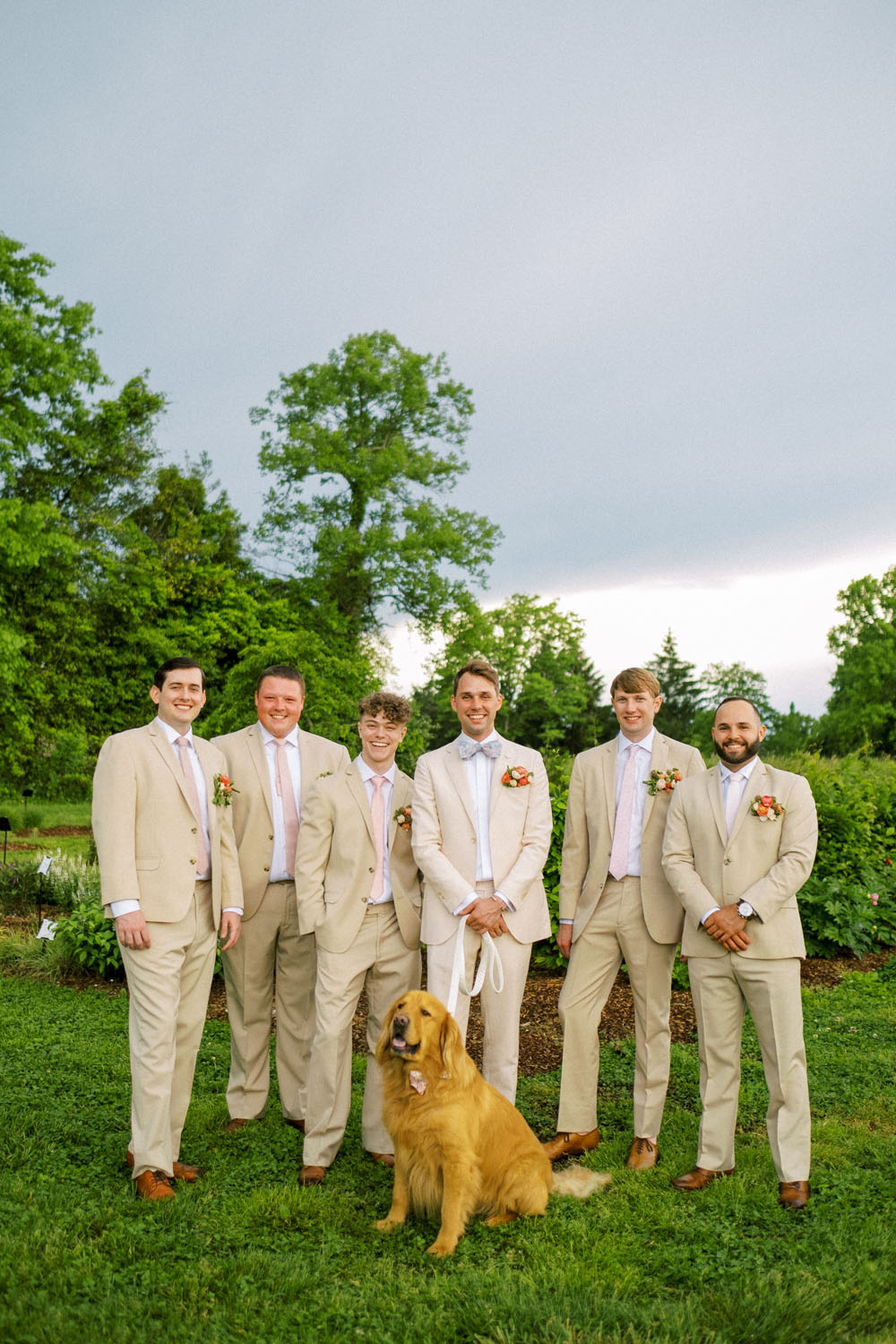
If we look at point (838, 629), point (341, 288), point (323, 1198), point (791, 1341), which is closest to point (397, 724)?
point (323, 1198)

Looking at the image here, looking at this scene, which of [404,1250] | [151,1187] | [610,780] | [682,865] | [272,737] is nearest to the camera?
[404,1250]

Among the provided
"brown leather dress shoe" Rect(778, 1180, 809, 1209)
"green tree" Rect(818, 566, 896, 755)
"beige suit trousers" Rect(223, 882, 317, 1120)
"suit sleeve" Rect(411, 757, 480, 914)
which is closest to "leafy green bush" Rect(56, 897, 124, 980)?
"beige suit trousers" Rect(223, 882, 317, 1120)

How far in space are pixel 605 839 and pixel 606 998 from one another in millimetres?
878

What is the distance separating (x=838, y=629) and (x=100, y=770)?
50.6m

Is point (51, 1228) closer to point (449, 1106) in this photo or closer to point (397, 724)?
point (449, 1106)

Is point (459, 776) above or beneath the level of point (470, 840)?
above

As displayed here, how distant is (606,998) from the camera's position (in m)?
5.34

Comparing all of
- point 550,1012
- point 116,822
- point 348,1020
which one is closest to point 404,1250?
point 348,1020

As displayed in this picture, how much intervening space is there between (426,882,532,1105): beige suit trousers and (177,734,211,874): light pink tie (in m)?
1.26

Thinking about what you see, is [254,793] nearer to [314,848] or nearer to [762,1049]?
[314,848]

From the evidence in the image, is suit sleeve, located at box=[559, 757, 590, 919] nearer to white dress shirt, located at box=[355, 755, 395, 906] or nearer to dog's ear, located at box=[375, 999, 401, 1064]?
white dress shirt, located at box=[355, 755, 395, 906]

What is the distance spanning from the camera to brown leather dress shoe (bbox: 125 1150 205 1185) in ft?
15.7

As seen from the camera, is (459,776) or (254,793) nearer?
(459,776)

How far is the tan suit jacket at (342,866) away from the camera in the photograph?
5.05 meters
